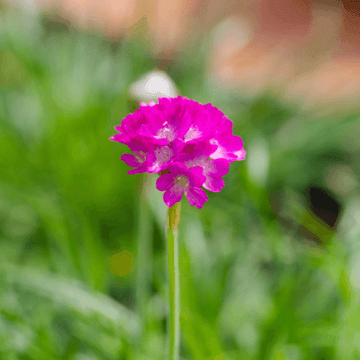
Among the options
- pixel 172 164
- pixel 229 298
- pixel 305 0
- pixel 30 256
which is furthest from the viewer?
pixel 305 0

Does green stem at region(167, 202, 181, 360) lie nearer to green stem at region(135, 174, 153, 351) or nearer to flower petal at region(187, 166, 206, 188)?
flower petal at region(187, 166, 206, 188)

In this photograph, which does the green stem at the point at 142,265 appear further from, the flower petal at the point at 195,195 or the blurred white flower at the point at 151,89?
the flower petal at the point at 195,195

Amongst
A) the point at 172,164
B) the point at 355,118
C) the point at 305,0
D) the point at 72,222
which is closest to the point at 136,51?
the point at 72,222

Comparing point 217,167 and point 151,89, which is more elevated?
point 151,89

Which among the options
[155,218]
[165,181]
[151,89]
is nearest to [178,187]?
[165,181]

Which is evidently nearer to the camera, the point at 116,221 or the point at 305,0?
the point at 116,221

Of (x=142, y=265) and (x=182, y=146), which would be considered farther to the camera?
(x=142, y=265)

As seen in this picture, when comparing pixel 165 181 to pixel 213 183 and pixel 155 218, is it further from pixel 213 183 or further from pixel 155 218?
pixel 155 218

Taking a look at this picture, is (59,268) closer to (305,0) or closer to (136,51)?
(136,51)
